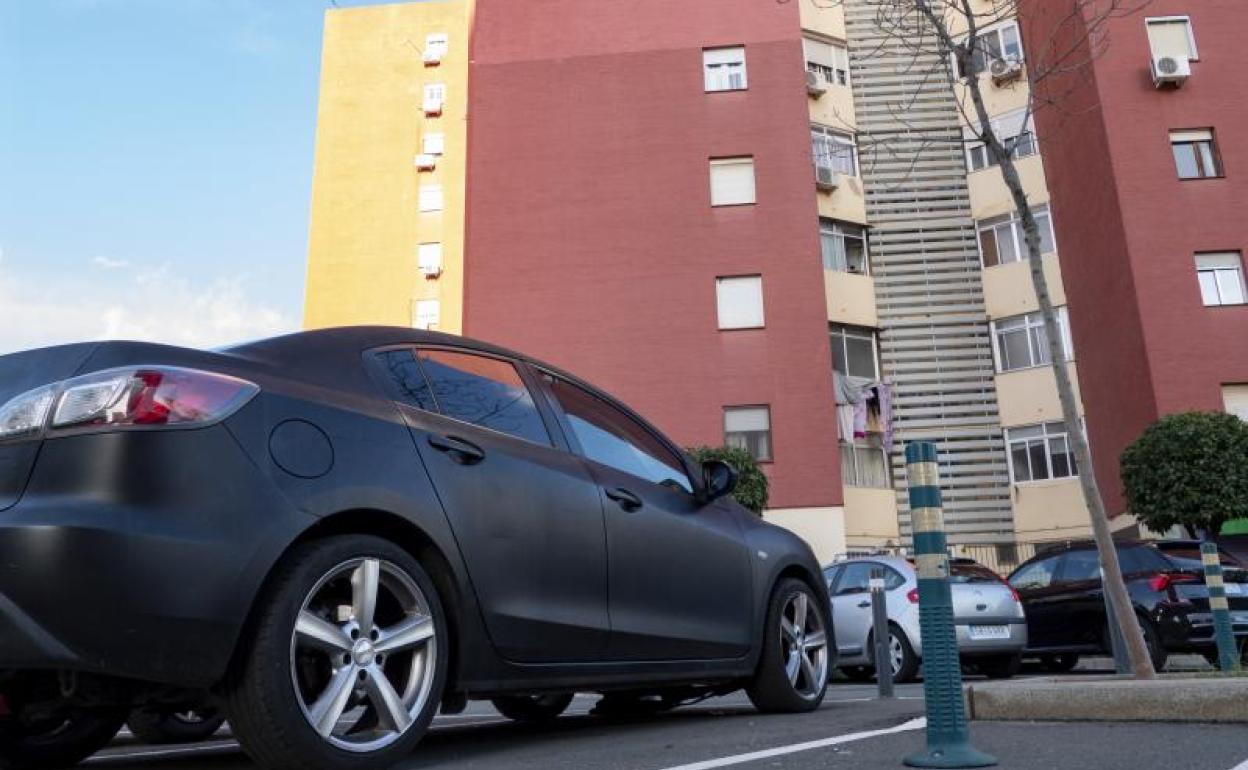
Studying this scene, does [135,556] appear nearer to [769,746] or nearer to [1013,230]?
[769,746]

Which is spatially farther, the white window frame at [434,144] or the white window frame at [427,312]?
the white window frame at [434,144]

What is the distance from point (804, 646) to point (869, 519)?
20681 millimetres

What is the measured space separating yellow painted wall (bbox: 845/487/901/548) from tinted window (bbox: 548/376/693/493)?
20845 mm

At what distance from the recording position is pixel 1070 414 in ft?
22.8

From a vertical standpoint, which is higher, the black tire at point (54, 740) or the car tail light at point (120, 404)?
the car tail light at point (120, 404)

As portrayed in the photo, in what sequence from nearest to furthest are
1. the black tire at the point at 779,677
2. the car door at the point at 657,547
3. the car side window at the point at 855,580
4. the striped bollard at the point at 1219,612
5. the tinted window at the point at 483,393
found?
the tinted window at the point at 483,393, the car door at the point at 657,547, the black tire at the point at 779,677, the striped bollard at the point at 1219,612, the car side window at the point at 855,580

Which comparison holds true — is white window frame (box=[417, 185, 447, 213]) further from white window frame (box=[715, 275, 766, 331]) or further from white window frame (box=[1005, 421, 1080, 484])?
white window frame (box=[1005, 421, 1080, 484])

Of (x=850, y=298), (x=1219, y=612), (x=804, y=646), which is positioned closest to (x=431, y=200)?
(x=850, y=298)

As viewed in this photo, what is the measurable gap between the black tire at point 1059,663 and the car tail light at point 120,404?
1137cm

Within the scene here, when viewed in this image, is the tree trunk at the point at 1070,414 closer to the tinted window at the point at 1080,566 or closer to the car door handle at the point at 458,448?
the car door handle at the point at 458,448

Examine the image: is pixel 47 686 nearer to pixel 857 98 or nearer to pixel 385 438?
pixel 385 438

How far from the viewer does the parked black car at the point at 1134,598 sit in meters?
10.6

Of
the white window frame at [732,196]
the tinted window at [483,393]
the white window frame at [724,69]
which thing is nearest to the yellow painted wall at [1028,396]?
the white window frame at [732,196]

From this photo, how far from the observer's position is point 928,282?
28578mm
